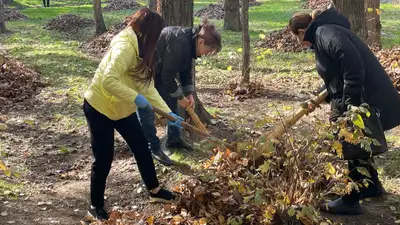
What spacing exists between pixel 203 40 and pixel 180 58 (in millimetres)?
304

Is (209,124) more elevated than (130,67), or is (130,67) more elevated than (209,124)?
(130,67)

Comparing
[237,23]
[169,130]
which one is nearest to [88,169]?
[169,130]

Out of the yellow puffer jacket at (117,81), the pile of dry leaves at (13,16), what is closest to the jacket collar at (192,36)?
the yellow puffer jacket at (117,81)

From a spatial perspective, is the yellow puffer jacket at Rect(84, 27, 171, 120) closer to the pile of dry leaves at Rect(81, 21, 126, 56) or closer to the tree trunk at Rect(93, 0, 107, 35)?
the pile of dry leaves at Rect(81, 21, 126, 56)

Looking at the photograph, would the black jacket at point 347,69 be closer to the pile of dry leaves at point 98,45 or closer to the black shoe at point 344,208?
the black shoe at point 344,208

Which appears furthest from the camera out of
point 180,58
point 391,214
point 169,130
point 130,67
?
point 169,130

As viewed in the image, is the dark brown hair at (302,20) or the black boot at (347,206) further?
the black boot at (347,206)

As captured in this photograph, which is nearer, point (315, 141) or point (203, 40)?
point (315, 141)

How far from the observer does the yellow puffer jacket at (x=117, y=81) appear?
147 inches

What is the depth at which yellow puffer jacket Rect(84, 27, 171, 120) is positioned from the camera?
12.3 feet

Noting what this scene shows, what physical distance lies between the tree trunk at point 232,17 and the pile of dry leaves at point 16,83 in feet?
28.8

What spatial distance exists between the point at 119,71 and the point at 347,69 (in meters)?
1.67

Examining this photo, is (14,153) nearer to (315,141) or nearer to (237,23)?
(315,141)

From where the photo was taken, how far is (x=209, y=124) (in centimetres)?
693
